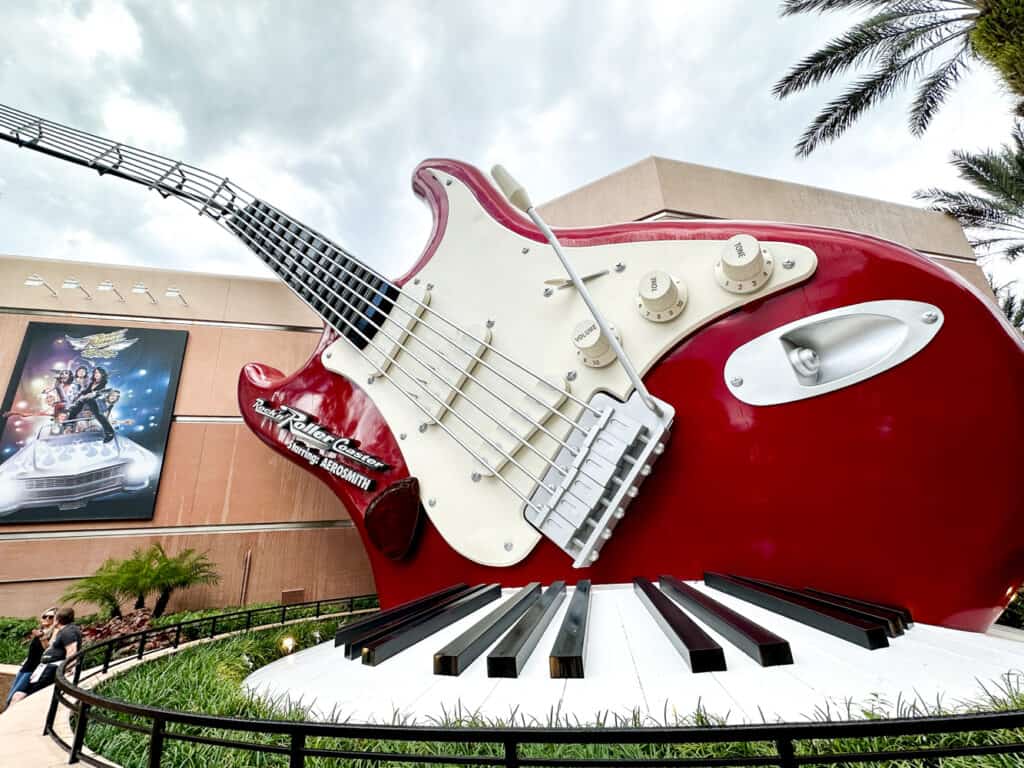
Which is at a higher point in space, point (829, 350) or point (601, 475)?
point (829, 350)

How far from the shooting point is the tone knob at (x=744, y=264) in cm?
221

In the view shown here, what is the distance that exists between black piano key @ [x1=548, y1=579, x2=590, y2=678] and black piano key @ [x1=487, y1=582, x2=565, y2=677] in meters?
0.10

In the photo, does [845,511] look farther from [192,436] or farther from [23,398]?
[23,398]

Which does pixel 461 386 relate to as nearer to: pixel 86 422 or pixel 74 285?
pixel 86 422

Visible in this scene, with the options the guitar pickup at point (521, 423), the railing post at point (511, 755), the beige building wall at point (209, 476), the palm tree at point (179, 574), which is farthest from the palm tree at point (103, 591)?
the railing post at point (511, 755)

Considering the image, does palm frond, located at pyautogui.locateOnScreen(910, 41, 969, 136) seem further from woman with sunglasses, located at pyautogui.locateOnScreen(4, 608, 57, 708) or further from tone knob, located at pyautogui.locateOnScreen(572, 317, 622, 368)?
woman with sunglasses, located at pyautogui.locateOnScreen(4, 608, 57, 708)

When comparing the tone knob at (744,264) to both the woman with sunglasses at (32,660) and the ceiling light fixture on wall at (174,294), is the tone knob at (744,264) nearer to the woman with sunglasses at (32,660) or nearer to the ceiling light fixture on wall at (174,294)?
the woman with sunglasses at (32,660)

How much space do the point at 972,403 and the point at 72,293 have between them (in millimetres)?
11636

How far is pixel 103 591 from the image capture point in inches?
229

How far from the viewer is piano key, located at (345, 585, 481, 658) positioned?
1.82m

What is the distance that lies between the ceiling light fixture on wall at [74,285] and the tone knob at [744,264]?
1048 cm

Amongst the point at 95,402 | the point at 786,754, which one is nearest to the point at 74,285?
the point at 95,402

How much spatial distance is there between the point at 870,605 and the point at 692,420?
100 cm

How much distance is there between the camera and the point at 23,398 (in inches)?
280
